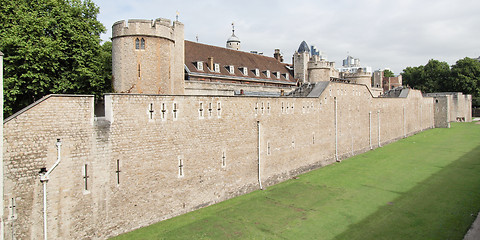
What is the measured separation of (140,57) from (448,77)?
81.2 meters

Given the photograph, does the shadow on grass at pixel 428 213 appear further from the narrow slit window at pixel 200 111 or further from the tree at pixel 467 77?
the tree at pixel 467 77

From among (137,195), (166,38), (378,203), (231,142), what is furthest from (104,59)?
(378,203)

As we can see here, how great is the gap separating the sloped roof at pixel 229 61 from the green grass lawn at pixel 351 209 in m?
12.9

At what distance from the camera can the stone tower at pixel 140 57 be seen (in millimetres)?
18000

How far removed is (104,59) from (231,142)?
41.9 feet

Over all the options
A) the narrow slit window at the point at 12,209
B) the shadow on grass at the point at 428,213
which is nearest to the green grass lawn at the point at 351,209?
the shadow on grass at the point at 428,213

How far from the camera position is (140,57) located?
18.1 meters

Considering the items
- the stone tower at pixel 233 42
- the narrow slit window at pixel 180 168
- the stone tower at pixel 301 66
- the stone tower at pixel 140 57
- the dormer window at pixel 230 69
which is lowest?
the narrow slit window at pixel 180 168

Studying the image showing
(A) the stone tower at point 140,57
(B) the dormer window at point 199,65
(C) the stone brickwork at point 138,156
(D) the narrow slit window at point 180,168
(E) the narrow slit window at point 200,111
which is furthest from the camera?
(B) the dormer window at point 199,65

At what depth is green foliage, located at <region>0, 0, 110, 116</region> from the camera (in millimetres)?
17944

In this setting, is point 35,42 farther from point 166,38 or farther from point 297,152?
point 297,152

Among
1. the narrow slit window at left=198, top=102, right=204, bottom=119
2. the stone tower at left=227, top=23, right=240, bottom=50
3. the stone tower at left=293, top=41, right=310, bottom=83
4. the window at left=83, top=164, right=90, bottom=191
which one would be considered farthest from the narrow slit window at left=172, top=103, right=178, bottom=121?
the stone tower at left=227, top=23, right=240, bottom=50

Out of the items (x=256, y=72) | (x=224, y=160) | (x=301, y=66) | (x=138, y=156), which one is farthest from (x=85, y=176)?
(x=301, y=66)

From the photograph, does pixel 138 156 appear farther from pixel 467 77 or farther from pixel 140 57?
pixel 467 77
